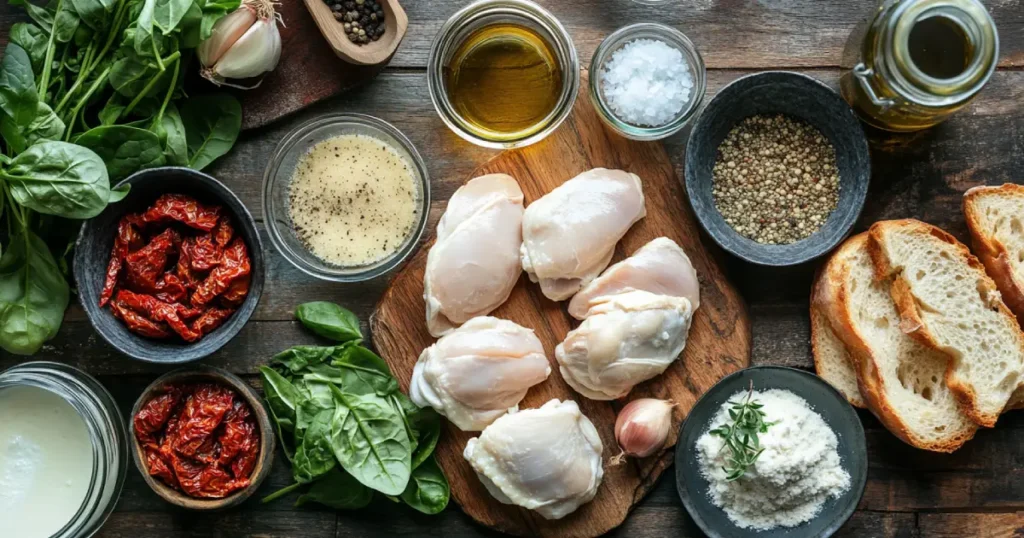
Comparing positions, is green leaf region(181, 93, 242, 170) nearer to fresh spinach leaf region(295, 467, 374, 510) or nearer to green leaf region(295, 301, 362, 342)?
green leaf region(295, 301, 362, 342)

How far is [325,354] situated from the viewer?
1956mm

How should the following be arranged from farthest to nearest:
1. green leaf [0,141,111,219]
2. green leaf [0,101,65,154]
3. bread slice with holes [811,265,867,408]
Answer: bread slice with holes [811,265,867,408] → green leaf [0,101,65,154] → green leaf [0,141,111,219]

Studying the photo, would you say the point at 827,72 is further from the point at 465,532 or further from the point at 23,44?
the point at 23,44

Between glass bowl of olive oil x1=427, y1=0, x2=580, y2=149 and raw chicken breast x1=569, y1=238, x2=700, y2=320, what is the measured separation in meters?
0.35

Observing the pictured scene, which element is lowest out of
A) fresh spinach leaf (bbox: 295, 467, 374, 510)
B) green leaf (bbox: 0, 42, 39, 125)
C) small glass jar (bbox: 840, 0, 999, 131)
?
fresh spinach leaf (bbox: 295, 467, 374, 510)

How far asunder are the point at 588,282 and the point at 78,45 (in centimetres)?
126

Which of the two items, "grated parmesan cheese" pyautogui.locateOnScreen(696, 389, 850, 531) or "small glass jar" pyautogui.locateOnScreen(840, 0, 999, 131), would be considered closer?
"small glass jar" pyautogui.locateOnScreen(840, 0, 999, 131)

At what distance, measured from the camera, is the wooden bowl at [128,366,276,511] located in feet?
6.12

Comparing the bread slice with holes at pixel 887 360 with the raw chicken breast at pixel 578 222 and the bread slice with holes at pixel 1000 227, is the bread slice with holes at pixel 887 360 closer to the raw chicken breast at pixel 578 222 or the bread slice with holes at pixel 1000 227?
the bread slice with holes at pixel 1000 227

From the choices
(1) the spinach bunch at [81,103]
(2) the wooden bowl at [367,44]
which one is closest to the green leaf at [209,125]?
(1) the spinach bunch at [81,103]

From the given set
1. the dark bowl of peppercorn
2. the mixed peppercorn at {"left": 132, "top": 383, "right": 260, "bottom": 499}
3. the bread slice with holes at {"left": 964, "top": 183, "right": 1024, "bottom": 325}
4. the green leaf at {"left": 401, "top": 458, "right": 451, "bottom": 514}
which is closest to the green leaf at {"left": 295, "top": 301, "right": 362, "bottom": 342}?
the mixed peppercorn at {"left": 132, "top": 383, "right": 260, "bottom": 499}

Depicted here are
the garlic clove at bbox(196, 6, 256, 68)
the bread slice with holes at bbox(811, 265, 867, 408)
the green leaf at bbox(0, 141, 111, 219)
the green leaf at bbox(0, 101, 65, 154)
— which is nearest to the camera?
the green leaf at bbox(0, 141, 111, 219)

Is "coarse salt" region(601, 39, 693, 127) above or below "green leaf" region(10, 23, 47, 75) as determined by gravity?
below

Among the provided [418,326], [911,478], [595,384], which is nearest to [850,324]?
[911,478]
